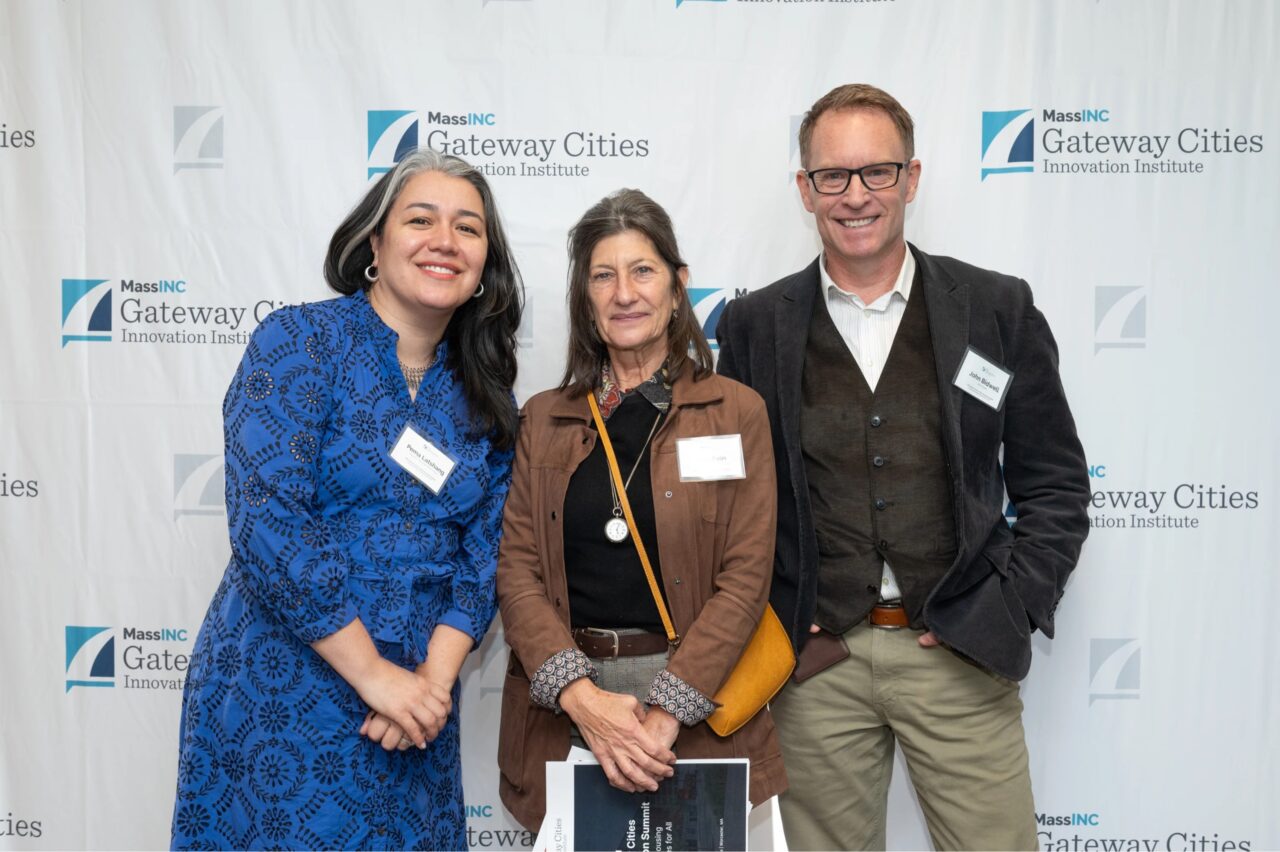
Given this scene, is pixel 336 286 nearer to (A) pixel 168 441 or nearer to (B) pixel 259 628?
(B) pixel 259 628

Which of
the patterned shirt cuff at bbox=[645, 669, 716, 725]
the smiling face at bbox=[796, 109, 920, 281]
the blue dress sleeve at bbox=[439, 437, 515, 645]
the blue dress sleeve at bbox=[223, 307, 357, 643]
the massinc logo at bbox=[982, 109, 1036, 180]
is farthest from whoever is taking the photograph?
the massinc logo at bbox=[982, 109, 1036, 180]

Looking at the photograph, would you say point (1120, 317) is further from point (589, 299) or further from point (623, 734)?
point (623, 734)

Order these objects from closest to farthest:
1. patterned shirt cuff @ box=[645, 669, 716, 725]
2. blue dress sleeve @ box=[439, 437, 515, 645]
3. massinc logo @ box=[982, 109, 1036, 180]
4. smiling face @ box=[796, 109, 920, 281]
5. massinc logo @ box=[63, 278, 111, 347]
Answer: patterned shirt cuff @ box=[645, 669, 716, 725]
blue dress sleeve @ box=[439, 437, 515, 645]
smiling face @ box=[796, 109, 920, 281]
massinc logo @ box=[982, 109, 1036, 180]
massinc logo @ box=[63, 278, 111, 347]

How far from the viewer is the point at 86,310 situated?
2572mm

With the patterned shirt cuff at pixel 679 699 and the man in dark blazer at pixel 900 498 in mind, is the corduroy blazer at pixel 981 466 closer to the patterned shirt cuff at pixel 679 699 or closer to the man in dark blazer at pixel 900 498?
the man in dark blazer at pixel 900 498

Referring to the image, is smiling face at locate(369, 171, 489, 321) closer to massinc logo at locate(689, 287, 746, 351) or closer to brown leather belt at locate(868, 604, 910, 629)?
massinc logo at locate(689, 287, 746, 351)

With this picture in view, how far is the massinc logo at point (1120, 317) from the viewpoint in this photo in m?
2.47

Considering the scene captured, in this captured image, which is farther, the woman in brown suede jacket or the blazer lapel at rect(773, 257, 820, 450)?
the blazer lapel at rect(773, 257, 820, 450)

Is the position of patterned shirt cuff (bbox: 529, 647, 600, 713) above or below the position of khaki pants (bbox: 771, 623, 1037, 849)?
above

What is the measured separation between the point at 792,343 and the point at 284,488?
107 centimetres

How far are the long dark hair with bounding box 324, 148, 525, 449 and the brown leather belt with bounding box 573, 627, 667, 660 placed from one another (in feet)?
1.44

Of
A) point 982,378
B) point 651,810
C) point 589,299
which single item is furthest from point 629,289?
point 651,810

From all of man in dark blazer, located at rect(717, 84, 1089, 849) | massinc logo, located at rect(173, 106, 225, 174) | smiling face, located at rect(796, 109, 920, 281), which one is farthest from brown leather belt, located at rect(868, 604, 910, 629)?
massinc logo, located at rect(173, 106, 225, 174)

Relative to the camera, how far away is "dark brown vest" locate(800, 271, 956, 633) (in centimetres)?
186
